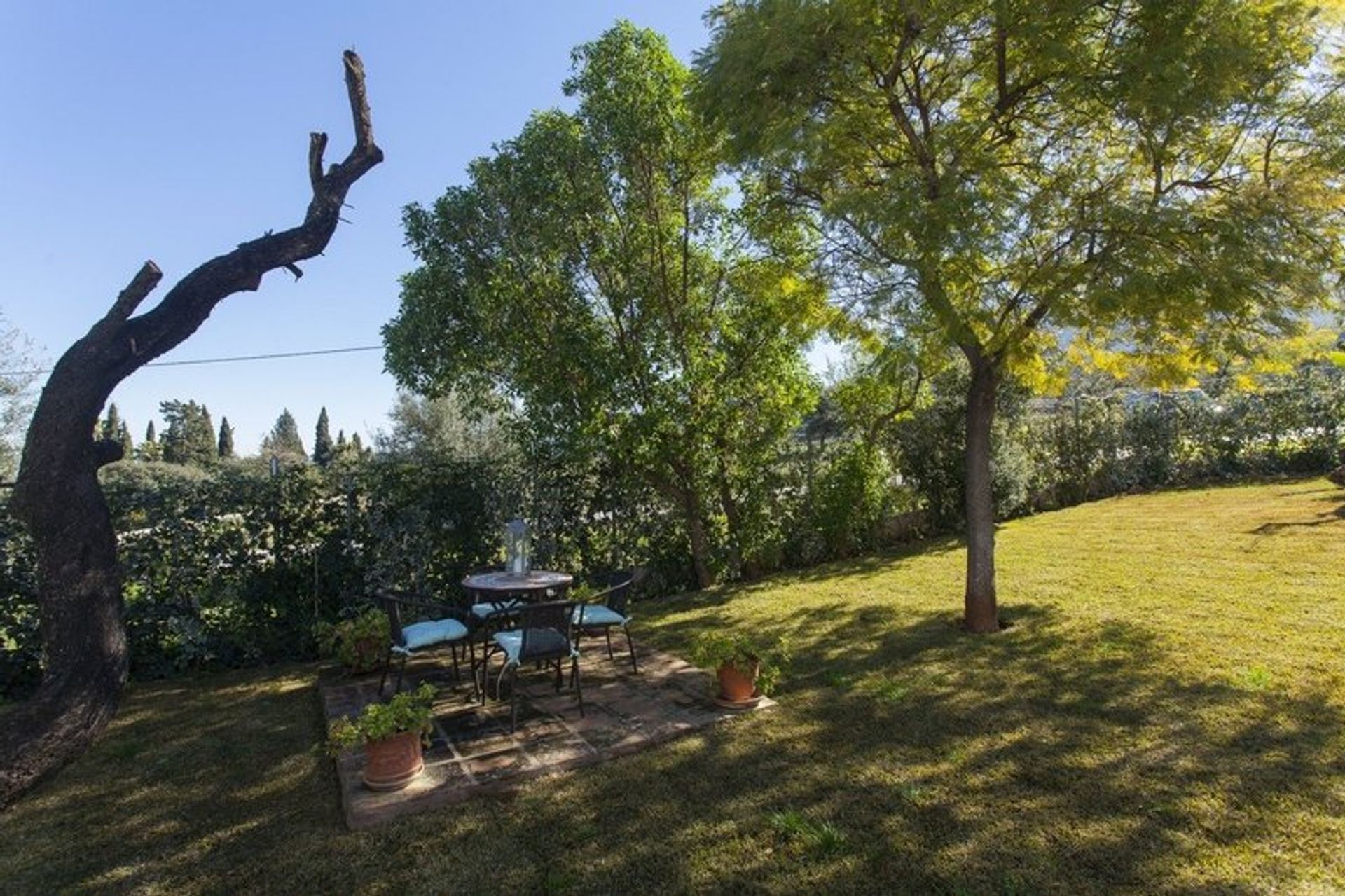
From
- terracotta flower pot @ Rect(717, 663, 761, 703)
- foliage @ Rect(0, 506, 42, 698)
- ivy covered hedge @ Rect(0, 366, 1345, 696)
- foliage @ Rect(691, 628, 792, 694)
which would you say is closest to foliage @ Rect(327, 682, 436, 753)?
foliage @ Rect(691, 628, 792, 694)

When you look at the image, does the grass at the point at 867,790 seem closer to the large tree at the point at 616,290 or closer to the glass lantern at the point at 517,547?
the glass lantern at the point at 517,547

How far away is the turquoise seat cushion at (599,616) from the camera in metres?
5.45

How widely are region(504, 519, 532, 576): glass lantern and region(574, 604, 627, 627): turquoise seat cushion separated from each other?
1.98ft

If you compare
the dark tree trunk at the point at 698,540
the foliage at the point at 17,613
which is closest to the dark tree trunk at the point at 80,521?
the foliage at the point at 17,613

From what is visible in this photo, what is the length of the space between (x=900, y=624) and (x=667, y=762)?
3584 millimetres

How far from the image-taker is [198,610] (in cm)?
630

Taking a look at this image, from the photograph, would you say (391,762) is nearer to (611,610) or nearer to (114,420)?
(611,610)

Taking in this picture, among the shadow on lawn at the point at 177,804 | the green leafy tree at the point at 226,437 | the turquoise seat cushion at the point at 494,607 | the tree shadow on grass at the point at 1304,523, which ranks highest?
the green leafy tree at the point at 226,437

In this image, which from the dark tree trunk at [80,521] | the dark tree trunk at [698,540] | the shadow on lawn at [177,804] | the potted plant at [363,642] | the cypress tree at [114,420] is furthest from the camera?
the cypress tree at [114,420]

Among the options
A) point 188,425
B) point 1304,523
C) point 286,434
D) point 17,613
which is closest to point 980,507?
point 1304,523

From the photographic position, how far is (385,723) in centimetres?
353

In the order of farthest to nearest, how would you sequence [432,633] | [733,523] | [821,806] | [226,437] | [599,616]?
[226,437]
[733,523]
[599,616]
[432,633]
[821,806]

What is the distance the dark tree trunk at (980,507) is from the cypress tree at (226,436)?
6739 cm

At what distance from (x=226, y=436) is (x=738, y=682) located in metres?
69.5
